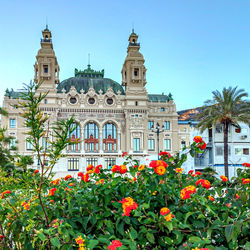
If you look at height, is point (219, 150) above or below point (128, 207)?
below

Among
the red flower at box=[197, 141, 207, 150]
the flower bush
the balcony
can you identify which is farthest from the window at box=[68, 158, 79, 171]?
the red flower at box=[197, 141, 207, 150]

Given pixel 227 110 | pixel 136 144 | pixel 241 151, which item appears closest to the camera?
pixel 227 110

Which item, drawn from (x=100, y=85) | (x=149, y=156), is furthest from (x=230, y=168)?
(x=100, y=85)

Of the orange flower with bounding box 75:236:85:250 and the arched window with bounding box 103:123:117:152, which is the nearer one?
the orange flower with bounding box 75:236:85:250

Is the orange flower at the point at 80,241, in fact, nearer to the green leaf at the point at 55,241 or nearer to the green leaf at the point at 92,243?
the green leaf at the point at 92,243

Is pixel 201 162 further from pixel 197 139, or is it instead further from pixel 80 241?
pixel 80 241

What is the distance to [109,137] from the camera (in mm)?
53781

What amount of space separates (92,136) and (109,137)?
9.97 feet

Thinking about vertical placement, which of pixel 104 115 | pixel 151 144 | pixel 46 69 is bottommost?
pixel 151 144

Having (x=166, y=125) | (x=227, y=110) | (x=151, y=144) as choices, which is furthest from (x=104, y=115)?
(x=227, y=110)

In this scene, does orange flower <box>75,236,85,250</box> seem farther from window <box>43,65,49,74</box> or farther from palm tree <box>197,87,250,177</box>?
window <box>43,65,49,74</box>

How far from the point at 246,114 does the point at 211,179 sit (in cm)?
2532

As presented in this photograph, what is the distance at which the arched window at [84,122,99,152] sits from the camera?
5284cm

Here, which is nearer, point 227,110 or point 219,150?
point 227,110
